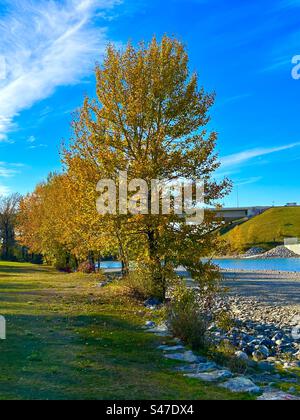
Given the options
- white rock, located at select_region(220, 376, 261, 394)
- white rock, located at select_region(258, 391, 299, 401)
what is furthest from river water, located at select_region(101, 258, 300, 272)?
white rock, located at select_region(258, 391, 299, 401)

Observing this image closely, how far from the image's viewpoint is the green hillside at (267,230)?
147 metres

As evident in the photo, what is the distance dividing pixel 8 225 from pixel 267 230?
3966 inches

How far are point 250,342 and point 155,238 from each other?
7.34 m

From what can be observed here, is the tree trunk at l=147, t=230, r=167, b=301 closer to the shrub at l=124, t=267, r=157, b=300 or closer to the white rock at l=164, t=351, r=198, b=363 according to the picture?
the shrub at l=124, t=267, r=157, b=300

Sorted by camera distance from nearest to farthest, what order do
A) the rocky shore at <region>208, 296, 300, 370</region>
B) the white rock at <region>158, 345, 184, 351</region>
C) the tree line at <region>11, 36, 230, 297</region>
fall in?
the white rock at <region>158, 345, 184, 351</region> → the rocky shore at <region>208, 296, 300, 370</region> → the tree line at <region>11, 36, 230, 297</region>

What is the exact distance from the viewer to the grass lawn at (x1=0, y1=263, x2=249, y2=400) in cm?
670

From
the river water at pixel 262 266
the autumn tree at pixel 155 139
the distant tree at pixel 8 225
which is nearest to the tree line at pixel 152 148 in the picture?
the autumn tree at pixel 155 139

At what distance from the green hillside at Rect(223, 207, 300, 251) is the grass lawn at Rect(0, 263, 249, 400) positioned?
413 feet

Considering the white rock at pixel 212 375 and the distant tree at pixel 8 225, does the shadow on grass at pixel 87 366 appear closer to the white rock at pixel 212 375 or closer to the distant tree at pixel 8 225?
the white rock at pixel 212 375

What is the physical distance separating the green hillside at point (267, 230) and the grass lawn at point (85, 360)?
126 m

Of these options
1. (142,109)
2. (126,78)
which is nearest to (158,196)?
(142,109)

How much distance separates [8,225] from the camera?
8469 centimetres

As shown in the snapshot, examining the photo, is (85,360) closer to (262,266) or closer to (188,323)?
(188,323)

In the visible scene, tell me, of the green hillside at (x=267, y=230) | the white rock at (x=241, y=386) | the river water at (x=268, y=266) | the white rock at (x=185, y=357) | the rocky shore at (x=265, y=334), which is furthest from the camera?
the green hillside at (x=267, y=230)
